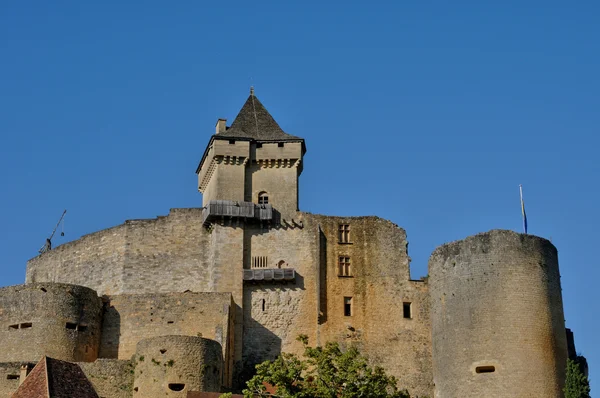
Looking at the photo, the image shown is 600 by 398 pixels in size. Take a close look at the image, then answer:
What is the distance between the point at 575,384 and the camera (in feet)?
159

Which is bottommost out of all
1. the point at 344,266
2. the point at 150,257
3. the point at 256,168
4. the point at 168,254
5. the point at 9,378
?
the point at 9,378

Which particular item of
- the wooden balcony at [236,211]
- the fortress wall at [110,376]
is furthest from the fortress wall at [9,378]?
the wooden balcony at [236,211]

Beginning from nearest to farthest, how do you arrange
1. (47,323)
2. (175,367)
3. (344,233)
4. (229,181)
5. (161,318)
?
(175,367)
(47,323)
(161,318)
(344,233)
(229,181)

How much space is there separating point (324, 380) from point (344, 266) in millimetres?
11697

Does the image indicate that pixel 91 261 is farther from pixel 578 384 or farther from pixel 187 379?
pixel 578 384

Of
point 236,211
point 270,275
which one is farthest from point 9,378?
point 236,211

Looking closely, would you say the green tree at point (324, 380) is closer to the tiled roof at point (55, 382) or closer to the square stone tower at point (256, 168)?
the tiled roof at point (55, 382)

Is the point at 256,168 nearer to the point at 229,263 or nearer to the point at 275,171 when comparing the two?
the point at 275,171

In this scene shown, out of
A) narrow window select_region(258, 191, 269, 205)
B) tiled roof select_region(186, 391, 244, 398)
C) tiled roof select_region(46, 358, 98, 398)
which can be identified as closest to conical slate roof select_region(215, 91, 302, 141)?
narrow window select_region(258, 191, 269, 205)

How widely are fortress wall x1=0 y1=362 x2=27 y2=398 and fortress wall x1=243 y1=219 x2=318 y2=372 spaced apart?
12043 millimetres

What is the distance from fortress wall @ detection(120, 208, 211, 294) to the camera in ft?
193

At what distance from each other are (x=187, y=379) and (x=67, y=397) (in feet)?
17.3

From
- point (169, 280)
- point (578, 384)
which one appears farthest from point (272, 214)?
point (578, 384)

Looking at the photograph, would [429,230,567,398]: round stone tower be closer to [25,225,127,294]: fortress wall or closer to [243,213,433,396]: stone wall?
[243,213,433,396]: stone wall
